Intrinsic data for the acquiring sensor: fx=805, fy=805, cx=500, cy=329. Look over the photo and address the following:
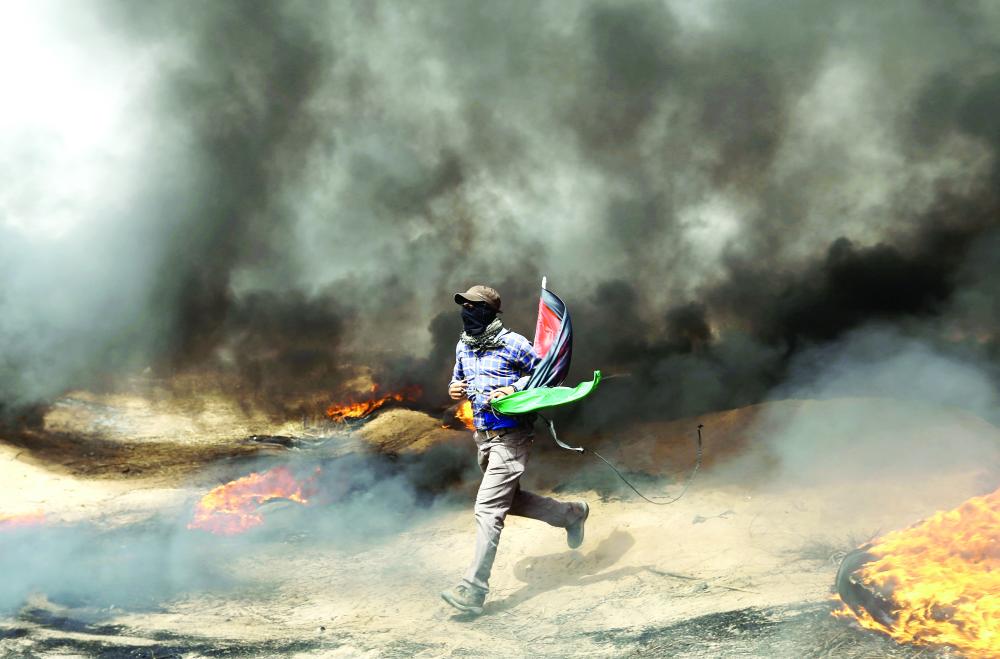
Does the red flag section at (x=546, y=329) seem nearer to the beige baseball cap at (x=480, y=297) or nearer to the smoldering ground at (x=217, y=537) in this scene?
the beige baseball cap at (x=480, y=297)

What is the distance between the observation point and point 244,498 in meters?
6.73

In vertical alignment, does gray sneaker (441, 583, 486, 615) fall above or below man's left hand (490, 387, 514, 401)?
below

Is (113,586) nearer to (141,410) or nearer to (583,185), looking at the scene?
(141,410)

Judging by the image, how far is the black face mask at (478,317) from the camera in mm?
4773

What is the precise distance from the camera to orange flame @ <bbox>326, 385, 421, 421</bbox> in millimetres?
7988

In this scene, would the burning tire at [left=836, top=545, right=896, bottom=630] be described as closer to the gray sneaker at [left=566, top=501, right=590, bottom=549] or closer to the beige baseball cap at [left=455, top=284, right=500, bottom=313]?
the gray sneaker at [left=566, top=501, right=590, bottom=549]

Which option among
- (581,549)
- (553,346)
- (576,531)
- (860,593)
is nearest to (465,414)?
(581,549)

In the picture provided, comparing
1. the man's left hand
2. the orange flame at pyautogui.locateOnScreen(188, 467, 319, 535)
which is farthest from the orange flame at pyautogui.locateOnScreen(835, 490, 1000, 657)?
the orange flame at pyautogui.locateOnScreen(188, 467, 319, 535)

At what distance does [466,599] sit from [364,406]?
3.80 metres

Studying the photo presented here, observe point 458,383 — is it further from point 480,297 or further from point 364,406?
point 364,406

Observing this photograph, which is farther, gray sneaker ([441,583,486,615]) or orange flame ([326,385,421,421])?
orange flame ([326,385,421,421])

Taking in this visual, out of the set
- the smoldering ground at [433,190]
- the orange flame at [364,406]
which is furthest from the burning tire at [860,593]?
the orange flame at [364,406]

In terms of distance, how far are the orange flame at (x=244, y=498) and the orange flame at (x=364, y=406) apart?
100 cm

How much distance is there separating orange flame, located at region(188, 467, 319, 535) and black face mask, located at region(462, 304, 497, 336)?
2.75m
